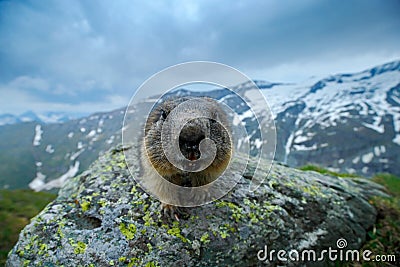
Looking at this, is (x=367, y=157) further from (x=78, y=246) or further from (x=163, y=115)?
(x=78, y=246)

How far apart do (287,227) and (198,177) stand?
2383 mm

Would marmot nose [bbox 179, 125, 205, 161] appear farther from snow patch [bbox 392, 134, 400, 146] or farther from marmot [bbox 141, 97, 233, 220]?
snow patch [bbox 392, 134, 400, 146]

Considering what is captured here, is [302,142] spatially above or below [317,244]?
below

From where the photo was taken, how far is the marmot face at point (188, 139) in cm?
409

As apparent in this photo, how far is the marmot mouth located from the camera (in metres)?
4.04

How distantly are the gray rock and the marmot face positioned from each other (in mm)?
966

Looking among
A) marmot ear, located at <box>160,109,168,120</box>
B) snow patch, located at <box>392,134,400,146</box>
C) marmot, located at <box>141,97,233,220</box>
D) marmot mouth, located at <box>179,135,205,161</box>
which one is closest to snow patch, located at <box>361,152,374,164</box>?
snow patch, located at <box>392,134,400,146</box>

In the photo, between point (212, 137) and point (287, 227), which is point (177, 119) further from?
point (287, 227)

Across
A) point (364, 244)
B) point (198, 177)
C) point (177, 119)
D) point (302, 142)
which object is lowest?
point (302, 142)

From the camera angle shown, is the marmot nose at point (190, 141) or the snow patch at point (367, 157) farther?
the snow patch at point (367, 157)

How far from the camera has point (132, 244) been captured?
15.0ft

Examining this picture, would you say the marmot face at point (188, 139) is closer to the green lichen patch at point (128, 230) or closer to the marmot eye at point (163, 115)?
the marmot eye at point (163, 115)

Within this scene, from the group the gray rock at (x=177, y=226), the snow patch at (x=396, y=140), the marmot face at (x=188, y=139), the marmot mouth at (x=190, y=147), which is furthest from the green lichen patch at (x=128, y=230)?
the snow patch at (x=396, y=140)

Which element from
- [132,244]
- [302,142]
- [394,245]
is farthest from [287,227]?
[302,142]
